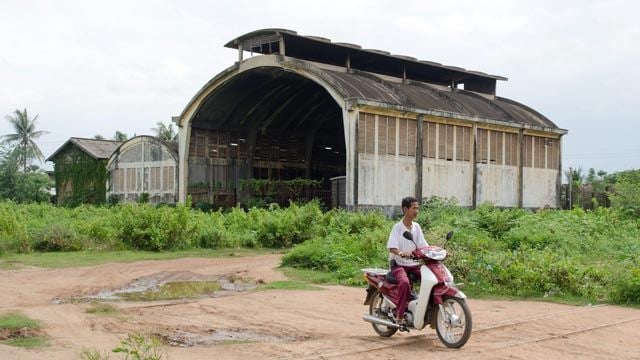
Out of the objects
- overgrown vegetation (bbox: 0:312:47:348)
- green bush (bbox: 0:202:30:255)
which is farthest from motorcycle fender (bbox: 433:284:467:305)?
green bush (bbox: 0:202:30:255)

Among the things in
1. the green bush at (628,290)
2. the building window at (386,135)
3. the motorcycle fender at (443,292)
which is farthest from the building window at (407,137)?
the motorcycle fender at (443,292)

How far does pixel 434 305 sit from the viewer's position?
7543 millimetres

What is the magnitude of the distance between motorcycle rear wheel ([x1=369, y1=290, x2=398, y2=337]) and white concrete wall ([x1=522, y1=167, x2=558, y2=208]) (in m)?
25.5

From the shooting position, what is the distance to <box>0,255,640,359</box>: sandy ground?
7055 millimetres

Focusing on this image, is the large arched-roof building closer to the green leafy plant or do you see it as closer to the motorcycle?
the motorcycle

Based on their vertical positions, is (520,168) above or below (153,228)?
above

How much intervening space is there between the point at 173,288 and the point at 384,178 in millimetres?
14940

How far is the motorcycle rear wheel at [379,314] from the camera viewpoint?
803 cm

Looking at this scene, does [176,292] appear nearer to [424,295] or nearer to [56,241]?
[424,295]

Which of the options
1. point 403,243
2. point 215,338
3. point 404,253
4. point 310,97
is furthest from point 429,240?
point 310,97

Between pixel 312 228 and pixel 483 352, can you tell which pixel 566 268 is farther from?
pixel 312 228

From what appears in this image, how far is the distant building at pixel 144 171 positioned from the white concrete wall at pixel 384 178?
1026 centimetres

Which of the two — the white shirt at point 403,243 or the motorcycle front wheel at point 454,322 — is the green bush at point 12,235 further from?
the motorcycle front wheel at point 454,322

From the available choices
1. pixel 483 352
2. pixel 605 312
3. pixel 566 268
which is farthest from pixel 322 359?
pixel 566 268
